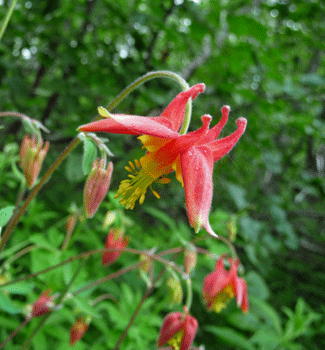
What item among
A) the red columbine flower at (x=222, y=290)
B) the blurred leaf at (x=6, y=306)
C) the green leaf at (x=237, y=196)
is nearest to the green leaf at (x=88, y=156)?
the blurred leaf at (x=6, y=306)

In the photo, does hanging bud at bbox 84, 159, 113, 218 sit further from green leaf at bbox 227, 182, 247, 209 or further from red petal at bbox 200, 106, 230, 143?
green leaf at bbox 227, 182, 247, 209

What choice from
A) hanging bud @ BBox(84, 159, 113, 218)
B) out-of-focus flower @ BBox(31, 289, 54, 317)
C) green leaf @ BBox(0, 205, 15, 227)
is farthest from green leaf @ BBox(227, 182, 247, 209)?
green leaf @ BBox(0, 205, 15, 227)

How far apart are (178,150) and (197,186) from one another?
0.26 ft

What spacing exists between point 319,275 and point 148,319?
255cm

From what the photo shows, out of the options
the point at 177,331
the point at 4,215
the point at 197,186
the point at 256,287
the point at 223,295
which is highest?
the point at 197,186

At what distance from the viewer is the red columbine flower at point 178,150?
1.47 ft

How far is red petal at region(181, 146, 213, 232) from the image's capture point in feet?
1.52

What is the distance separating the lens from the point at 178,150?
20.6 inches

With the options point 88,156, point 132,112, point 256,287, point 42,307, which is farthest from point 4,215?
point 256,287

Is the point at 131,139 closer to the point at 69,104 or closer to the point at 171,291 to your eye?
the point at 69,104

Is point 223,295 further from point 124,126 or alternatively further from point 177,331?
point 124,126

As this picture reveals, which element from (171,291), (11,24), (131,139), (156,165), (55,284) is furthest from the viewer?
(131,139)

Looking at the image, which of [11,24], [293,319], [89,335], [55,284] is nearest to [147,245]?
[89,335]

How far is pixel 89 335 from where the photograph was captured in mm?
1676
